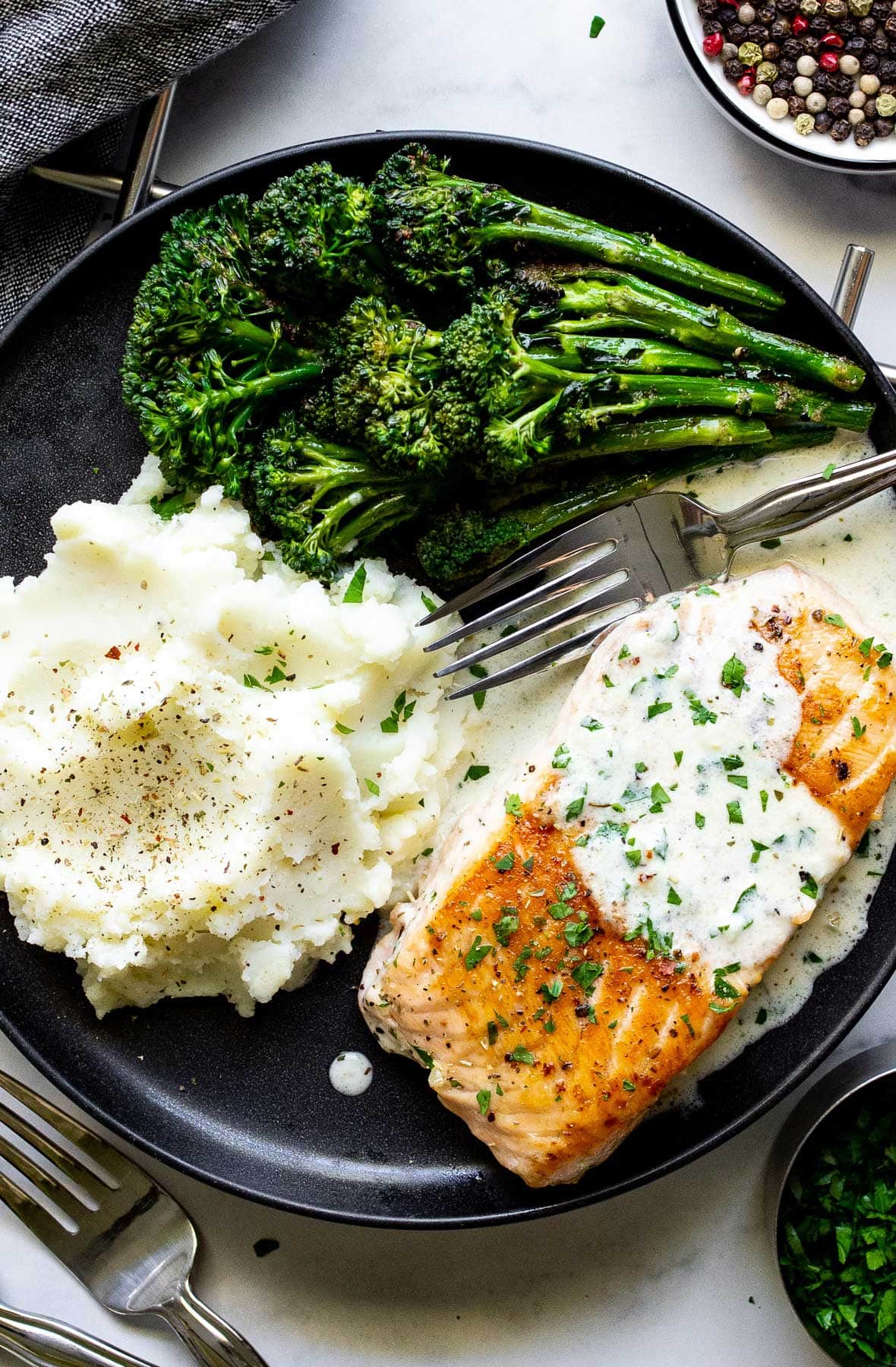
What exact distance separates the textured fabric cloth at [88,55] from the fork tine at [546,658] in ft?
8.32

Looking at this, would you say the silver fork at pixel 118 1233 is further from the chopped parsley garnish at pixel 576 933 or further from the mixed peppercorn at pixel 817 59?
the mixed peppercorn at pixel 817 59

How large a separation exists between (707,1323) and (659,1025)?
160cm

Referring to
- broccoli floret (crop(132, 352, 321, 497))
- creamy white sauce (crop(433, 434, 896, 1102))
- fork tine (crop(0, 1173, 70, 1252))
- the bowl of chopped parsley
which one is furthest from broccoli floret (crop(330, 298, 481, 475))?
fork tine (crop(0, 1173, 70, 1252))

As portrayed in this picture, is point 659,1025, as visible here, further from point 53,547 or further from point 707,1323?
point 53,547

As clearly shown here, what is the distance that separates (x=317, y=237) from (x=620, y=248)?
102 centimetres

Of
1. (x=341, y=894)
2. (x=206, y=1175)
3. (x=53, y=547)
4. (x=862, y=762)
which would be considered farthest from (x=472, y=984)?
(x=53, y=547)

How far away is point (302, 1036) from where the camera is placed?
421 cm

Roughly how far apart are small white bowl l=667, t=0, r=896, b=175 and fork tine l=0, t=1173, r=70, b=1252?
4795mm

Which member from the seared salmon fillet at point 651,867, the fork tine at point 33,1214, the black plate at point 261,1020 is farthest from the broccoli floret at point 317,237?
the fork tine at point 33,1214

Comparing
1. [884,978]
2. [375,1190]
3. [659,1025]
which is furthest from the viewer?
[375,1190]

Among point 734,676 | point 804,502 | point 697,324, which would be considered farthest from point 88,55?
point 734,676

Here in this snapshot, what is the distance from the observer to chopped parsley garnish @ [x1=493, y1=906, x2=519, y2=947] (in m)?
3.63

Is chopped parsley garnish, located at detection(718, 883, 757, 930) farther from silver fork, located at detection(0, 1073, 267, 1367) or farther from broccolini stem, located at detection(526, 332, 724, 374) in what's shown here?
silver fork, located at detection(0, 1073, 267, 1367)

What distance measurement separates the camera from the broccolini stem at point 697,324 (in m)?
3.73
